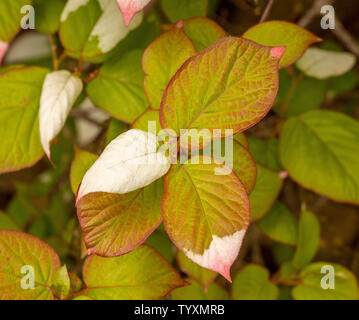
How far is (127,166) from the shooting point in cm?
42

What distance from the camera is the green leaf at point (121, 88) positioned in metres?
0.60

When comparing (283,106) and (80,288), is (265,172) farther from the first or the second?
(80,288)

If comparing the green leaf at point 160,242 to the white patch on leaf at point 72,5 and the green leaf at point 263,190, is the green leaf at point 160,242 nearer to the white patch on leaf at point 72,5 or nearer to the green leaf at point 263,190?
the green leaf at point 263,190

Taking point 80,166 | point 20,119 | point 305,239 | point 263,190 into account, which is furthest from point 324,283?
point 20,119

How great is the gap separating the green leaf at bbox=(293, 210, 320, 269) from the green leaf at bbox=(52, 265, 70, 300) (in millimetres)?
398

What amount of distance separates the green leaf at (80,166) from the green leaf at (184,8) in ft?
0.88

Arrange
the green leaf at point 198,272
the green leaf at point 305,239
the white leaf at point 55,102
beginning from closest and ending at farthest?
the white leaf at point 55,102 → the green leaf at point 198,272 → the green leaf at point 305,239

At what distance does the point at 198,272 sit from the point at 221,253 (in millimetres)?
213

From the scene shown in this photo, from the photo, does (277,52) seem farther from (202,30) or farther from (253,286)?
(253,286)

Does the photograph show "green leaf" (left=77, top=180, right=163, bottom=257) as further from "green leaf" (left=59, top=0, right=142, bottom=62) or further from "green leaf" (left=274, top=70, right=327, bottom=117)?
"green leaf" (left=274, top=70, right=327, bottom=117)

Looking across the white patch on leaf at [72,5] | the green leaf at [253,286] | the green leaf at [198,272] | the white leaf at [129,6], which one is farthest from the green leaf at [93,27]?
the green leaf at [253,286]

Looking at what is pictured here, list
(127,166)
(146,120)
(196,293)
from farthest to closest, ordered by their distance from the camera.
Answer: (196,293) → (146,120) → (127,166)

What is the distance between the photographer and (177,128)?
0.48 meters
